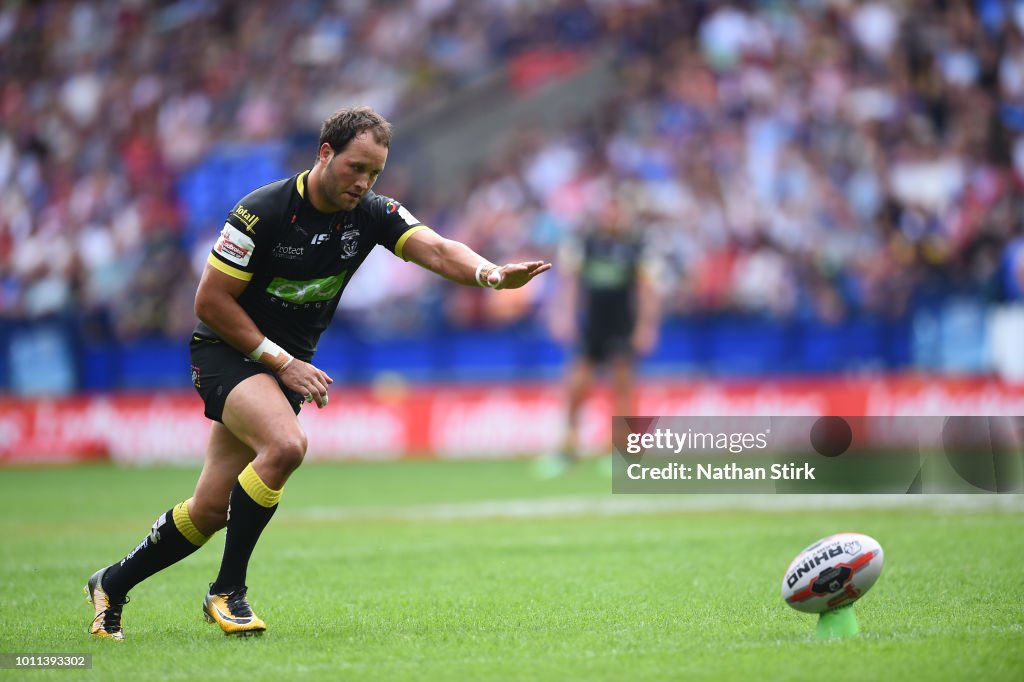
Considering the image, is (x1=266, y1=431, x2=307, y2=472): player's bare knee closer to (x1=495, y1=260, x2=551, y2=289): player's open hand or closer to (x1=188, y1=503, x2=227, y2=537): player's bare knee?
(x1=188, y1=503, x2=227, y2=537): player's bare knee

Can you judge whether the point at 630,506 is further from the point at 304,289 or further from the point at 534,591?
the point at 304,289

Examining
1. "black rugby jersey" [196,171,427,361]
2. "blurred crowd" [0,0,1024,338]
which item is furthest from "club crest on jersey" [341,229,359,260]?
"blurred crowd" [0,0,1024,338]

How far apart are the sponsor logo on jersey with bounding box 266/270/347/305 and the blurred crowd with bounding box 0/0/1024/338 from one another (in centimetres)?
971

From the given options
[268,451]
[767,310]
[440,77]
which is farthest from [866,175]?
[268,451]

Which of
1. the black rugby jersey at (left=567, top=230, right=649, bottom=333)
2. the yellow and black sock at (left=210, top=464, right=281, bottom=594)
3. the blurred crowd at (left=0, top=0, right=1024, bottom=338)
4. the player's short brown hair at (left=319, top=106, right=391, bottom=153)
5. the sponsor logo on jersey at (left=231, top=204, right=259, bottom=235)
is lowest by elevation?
the yellow and black sock at (left=210, top=464, right=281, bottom=594)

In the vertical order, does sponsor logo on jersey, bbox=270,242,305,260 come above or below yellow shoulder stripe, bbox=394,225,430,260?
below

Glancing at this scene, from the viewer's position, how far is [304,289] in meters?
6.41

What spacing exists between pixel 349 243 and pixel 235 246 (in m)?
0.61

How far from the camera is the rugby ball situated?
220 inches

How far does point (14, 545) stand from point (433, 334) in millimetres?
9184

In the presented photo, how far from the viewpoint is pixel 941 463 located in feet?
44.9

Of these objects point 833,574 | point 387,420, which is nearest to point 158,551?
point 833,574

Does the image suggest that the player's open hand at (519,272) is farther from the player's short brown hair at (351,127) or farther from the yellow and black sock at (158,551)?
the yellow and black sock at (158,551)

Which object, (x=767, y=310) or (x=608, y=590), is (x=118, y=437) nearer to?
(x=767, y=310)
